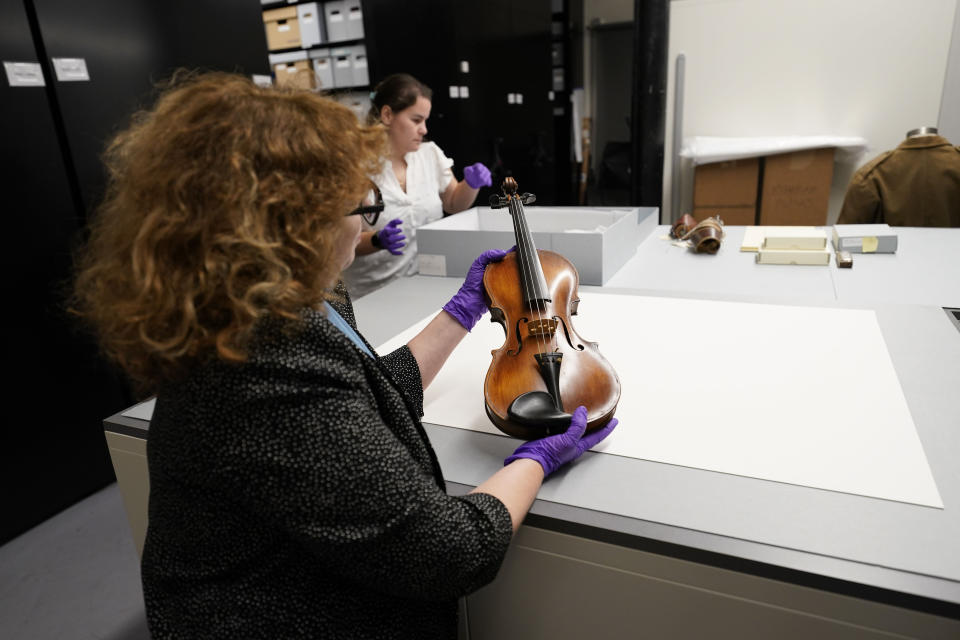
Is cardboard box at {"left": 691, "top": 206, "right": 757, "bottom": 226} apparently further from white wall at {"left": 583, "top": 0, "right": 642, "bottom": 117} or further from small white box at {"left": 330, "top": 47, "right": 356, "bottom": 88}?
white wall at {"left": 583, "top": 0, "right": 642, "bottom": 117}

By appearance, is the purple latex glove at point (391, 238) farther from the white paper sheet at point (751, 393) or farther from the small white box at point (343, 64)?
the small white box at point (343, 64)

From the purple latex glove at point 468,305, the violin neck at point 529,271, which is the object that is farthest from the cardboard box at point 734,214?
the purple latex glove at point 468,305

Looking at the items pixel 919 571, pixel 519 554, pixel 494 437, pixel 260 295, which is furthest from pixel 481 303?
pixel 919 571

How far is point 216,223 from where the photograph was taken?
0.60 metres

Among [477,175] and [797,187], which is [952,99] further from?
[477,175]

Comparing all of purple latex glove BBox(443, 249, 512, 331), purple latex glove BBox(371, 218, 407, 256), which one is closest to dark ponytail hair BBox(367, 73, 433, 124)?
purple latex glove BBox(371, 218, 407, 256)

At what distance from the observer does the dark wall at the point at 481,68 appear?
3902 millimetres

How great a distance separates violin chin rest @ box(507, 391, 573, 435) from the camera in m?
0.85

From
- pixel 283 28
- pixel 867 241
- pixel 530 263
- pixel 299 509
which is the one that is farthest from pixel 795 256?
pixel 283 28

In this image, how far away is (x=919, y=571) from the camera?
2.15 feet

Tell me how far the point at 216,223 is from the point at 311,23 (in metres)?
4.18

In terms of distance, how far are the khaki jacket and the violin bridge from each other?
2.41m

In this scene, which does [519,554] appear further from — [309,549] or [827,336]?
[827,336]

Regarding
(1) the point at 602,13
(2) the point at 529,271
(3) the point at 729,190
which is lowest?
(3) the point at 729,190
